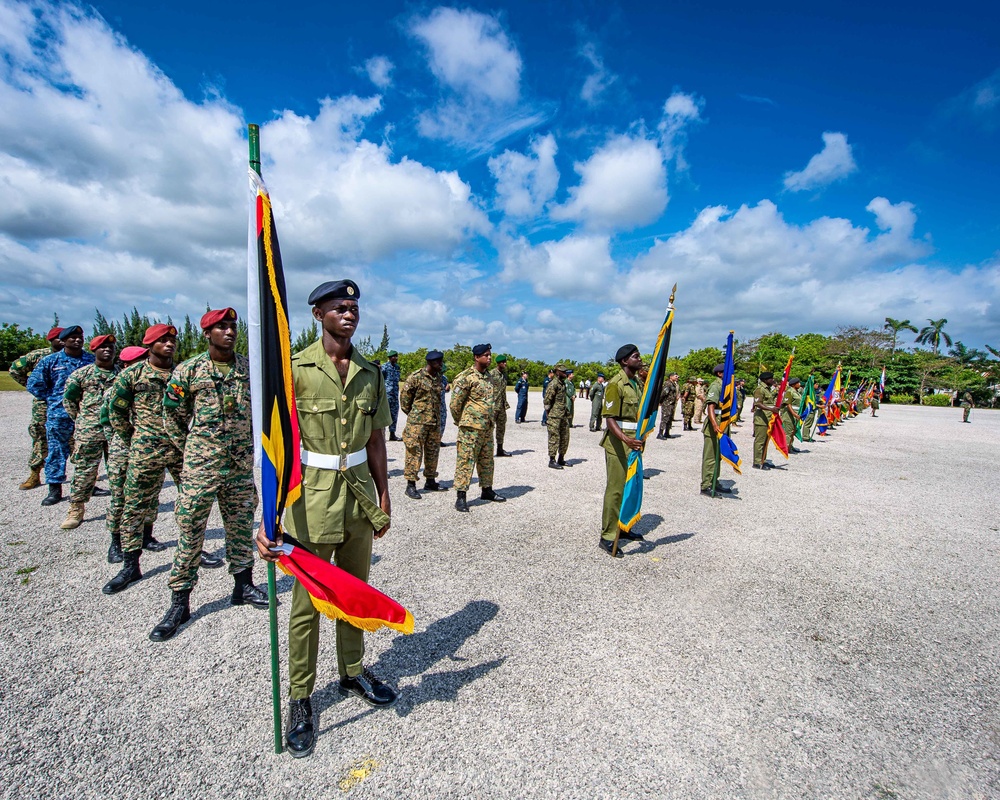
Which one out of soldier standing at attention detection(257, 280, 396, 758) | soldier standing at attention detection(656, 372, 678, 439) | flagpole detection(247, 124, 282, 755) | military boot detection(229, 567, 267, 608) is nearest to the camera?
flagpole detection(247, 124, 282, 755)

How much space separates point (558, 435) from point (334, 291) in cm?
790

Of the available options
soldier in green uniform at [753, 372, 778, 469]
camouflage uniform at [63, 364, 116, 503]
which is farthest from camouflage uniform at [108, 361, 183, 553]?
soldier in green uniform at [753, 372, 778, 469]

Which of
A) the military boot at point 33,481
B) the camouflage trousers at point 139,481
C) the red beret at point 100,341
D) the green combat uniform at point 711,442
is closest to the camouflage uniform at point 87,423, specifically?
the red beret at point 100,341

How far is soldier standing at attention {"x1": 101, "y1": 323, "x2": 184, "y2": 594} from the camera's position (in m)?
4.15

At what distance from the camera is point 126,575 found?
4.18 m

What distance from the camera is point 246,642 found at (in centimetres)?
343

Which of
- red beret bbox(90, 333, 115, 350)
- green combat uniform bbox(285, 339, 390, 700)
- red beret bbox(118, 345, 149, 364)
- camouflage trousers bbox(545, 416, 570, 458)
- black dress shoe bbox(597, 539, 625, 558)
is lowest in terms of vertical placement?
black dress shoe bbox(597, 539, 625, 558)

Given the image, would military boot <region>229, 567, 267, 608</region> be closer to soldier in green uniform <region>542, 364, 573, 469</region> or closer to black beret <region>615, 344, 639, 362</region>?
black beret <region>615, 344, 639, 362</region>

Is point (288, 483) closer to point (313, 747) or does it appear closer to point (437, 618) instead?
point (313, 747)

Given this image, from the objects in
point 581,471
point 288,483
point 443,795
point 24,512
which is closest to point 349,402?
point 288,483

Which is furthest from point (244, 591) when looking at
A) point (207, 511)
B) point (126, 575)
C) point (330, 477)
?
point (330, 477)

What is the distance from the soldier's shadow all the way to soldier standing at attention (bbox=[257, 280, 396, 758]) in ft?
0.61

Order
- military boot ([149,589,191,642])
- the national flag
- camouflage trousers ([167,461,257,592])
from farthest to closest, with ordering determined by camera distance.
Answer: the national flag
camouflage trousers ([167,461,257,592])
military boot ([149,589,191,642])

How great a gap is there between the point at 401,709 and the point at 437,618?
104cm
